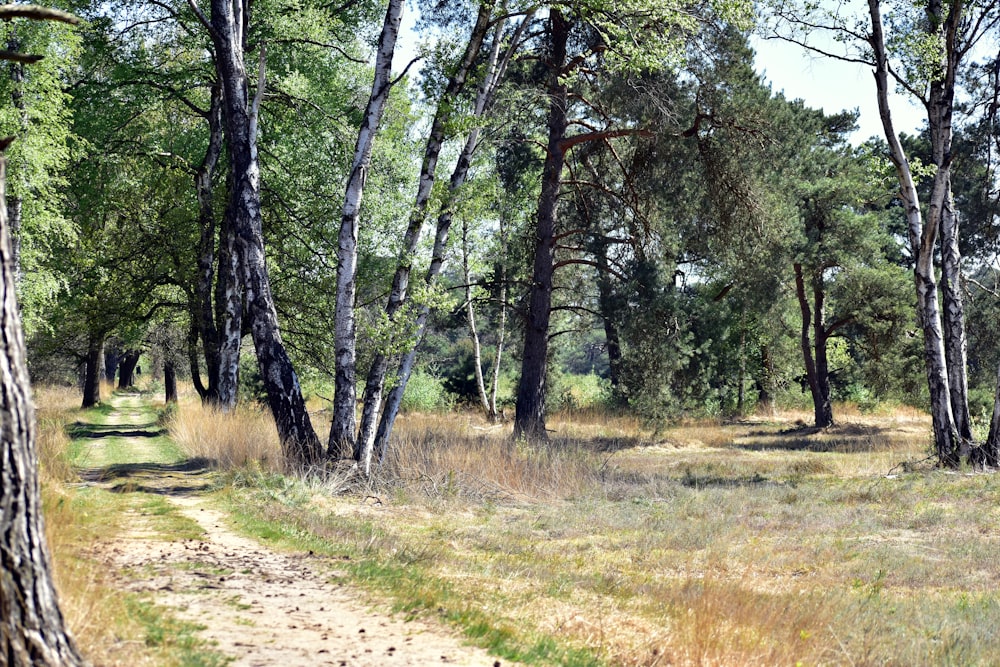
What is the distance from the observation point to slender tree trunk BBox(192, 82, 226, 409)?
1955 centimetres

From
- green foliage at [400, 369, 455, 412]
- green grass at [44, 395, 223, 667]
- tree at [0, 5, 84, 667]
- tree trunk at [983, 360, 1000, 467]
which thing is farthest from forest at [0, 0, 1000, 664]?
tree at [0, 5, 84, 667]

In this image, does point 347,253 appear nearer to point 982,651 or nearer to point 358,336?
point 982,651

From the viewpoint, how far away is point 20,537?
3.84m

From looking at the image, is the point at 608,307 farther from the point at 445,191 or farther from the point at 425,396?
the point at 445,191

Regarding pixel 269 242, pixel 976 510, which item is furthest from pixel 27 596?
pixel 269 242

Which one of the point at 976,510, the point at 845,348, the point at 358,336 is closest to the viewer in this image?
the point at 976,510

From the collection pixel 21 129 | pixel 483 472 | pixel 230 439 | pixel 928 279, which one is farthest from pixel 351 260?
pixel 928 279

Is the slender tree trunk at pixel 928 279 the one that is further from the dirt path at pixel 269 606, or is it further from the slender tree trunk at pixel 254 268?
the dirt path at pixel 269 606

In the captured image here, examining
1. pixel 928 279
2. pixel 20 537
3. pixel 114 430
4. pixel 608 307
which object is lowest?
pixel 114 430

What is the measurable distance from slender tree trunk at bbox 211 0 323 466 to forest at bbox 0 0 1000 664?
4 cm

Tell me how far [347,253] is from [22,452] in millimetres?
8928

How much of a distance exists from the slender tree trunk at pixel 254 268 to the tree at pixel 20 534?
856 centimetres

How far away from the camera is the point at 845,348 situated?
140 ft

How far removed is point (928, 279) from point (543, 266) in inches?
336
